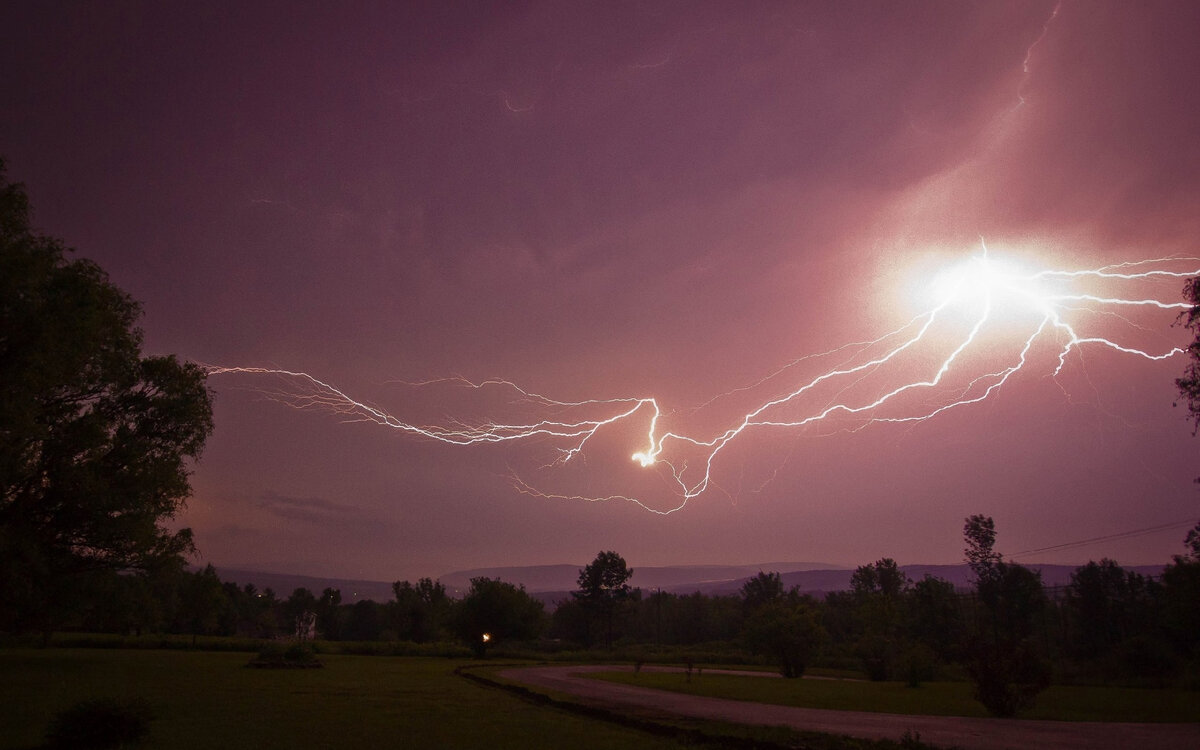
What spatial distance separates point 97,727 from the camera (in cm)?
975

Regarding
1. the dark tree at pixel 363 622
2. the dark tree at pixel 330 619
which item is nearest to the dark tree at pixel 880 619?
the dark tree at pixel 363 622

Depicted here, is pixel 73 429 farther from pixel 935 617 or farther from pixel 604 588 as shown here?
pixel 604 588

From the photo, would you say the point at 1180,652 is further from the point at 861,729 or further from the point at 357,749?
the point at 357,749

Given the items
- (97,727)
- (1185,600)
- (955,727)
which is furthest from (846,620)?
(97,727)

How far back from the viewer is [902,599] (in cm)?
6469

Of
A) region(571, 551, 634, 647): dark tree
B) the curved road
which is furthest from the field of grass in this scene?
region(571, 551, 634, 647): dark tree

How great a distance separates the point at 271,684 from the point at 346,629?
300 feet

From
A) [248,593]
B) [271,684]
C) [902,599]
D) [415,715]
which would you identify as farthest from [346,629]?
[415,715]

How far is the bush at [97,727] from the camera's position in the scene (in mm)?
9531

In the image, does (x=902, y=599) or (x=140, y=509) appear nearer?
(x=140, y=509)

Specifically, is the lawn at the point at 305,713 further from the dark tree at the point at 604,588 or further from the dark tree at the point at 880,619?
the dark tree at the point at 604,588

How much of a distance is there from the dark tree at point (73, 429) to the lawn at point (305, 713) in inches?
159

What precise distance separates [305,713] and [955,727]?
1421 cm

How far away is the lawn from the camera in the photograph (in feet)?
35.4
